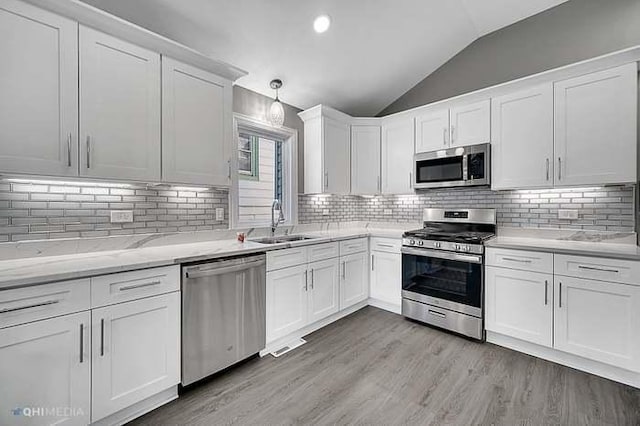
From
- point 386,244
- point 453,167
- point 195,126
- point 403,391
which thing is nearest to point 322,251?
point 386,244

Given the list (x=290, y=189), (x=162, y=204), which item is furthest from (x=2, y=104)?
(x=290, y=189)

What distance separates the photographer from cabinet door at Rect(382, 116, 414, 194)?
11.7 ft

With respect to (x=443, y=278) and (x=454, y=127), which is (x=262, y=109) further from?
(x=443, y=278)

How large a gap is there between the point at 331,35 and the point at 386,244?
2.38 meters

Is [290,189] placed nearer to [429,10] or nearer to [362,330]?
[362,330]

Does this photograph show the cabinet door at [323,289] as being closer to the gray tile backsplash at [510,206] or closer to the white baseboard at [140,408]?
the gray tile backsplash at [510,206]

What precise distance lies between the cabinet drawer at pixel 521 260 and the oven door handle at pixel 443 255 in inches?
5.0

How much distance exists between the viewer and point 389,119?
3.74 meters

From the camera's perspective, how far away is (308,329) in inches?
112

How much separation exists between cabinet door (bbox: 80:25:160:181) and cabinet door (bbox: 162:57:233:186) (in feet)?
0.24

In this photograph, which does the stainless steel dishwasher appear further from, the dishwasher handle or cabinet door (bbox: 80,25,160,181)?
cabinet door (bbox: 80,25,160,181)

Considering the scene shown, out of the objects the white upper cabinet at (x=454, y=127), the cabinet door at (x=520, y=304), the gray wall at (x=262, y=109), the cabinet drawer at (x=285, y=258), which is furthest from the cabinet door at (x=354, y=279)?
the white upper cabinet at (x=454, y=127)

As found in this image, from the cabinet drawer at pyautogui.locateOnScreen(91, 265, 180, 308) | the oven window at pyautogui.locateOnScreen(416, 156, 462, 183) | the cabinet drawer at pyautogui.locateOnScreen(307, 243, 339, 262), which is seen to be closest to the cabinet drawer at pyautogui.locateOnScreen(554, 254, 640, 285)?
the oven window at pyautogui.locateOnScreen(416, 156, 462, 183)

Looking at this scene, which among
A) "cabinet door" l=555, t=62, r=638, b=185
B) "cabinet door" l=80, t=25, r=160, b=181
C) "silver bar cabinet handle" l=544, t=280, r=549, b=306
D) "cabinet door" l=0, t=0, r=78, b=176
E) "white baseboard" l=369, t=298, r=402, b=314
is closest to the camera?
"cabinet door" l=0, t=0, r=78, b=176
